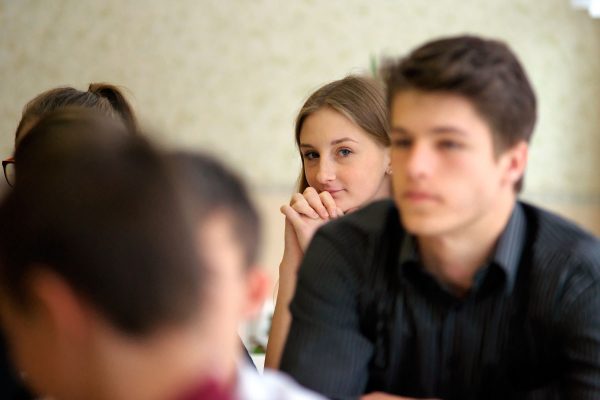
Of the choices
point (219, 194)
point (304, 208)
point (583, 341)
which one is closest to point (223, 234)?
point (219, 194)

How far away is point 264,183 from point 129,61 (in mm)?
1179

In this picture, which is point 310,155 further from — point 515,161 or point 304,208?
point 515,161

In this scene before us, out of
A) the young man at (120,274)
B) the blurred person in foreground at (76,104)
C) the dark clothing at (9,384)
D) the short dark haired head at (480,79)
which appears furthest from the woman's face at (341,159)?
the young man at (120,274)

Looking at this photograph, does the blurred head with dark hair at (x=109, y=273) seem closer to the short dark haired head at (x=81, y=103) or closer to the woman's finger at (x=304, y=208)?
the short dark haired head at (x=81, y=103)

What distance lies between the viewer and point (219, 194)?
3.09 feet

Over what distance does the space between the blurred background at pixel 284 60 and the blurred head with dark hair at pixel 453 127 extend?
389 centimetres

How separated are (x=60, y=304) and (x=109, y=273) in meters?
0.07

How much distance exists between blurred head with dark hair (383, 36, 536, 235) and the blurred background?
389cm

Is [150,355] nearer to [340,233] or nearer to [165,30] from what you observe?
[340,233]

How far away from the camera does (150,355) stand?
88 cm

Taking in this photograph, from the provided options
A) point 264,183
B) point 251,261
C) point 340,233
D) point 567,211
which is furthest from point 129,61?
point 251,261

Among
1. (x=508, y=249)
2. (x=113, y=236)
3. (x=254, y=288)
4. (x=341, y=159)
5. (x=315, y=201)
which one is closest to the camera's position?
(x=113, y=236)

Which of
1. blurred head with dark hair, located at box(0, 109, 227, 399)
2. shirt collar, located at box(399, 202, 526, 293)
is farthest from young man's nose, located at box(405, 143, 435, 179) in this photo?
blurred head with dark hair, located at box(0, 109, 227, 399)

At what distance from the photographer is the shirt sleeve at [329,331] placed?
1647 mm
